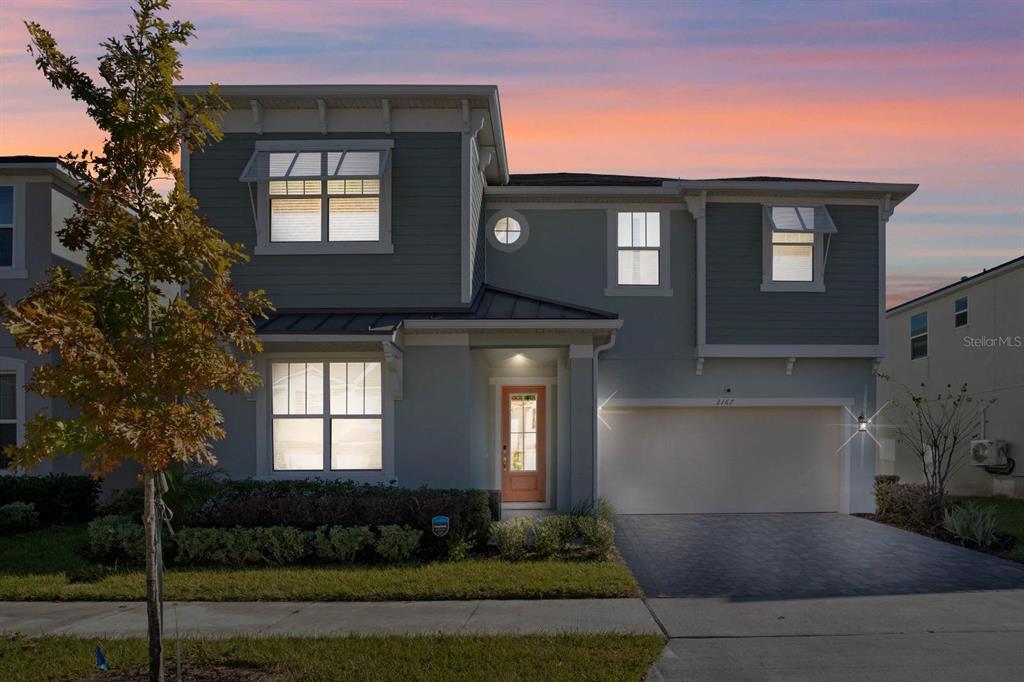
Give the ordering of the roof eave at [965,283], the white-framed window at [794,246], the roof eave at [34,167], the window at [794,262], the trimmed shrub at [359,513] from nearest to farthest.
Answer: the trimmed shrub at [359,513]
the roof eave at [34,167]
the white-framed window at [794,246]
the window at [794,262]
the roof eave at [965,283]

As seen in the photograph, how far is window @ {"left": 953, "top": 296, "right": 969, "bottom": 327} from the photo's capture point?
23.6m

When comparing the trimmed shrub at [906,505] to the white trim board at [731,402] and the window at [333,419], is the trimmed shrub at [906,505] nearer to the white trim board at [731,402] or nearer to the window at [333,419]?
the white trim board at [731,402]

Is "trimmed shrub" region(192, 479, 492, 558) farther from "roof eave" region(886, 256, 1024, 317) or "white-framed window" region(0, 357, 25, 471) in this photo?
"roof eave" region(886, 256, 1024, 317)

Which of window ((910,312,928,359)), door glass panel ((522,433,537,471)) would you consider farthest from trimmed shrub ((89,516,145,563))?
window ((910,312,928,359))

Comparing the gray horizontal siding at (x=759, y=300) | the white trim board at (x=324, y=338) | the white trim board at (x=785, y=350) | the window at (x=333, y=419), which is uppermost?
the gray horizontal siding at (x=759, y=300)

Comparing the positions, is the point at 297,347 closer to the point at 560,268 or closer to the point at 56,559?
the point at 56,559

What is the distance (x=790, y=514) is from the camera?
16.4 metres

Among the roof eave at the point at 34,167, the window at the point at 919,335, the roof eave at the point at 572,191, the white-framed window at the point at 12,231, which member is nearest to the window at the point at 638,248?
the roof eave at the point at 572,191

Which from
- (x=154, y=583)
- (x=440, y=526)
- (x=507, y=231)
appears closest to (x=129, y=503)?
(x=440, y=526)

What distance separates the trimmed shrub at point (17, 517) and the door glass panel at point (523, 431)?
7.93 meters

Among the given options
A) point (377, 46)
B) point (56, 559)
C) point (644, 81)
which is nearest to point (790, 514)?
point (644, 81)

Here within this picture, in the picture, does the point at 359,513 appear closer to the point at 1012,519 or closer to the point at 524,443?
the point at 524,443

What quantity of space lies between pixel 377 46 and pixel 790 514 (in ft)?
37.4

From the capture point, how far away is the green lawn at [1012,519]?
12102 mm
